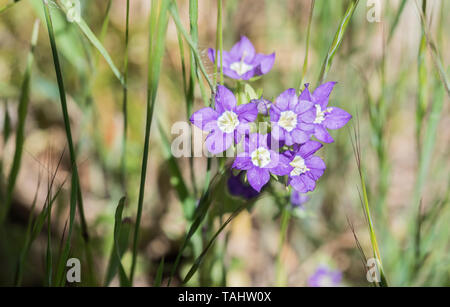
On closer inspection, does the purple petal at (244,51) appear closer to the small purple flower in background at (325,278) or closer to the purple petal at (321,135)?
the purple petal at (321,135)

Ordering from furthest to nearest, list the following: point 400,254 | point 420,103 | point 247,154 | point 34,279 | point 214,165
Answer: point 214,165 → point 34,279 → point 400,254 → point 420,103 → point 247,154

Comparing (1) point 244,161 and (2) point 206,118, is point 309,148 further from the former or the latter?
(2) point 206,118

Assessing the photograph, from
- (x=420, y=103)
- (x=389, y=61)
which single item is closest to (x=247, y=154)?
(x=420, y=103)

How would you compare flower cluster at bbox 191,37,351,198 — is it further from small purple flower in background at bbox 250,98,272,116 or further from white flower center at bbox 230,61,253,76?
white flower center at bbox 230,61,253,76

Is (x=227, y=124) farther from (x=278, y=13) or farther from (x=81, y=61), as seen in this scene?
(x=278, y=13)

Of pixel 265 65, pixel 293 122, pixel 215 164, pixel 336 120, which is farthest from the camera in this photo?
pixel 215 164

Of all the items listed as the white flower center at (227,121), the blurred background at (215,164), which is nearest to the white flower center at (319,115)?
the white flower center at (227,121)

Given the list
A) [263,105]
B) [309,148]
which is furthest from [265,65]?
[309,148]
